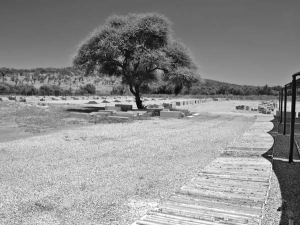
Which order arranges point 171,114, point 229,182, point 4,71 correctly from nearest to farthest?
point 229,182
point 171,114
point 4,71

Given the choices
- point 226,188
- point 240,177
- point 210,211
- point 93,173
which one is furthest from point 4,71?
point 210,211

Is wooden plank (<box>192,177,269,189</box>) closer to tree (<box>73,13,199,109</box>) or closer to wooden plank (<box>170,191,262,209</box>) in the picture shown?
wooden plank (<box>170,191,262,209</box>)

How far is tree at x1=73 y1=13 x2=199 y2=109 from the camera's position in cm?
2267

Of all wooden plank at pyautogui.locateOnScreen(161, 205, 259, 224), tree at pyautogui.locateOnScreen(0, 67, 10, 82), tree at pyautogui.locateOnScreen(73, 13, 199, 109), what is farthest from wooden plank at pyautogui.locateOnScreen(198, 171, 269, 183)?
tree at pyautogui.locateOnScreen(0, 67, 10, 82)

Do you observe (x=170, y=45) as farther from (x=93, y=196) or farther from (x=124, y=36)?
(x=93, y=196)

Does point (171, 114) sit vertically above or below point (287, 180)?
above

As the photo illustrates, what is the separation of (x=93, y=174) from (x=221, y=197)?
2758 mm

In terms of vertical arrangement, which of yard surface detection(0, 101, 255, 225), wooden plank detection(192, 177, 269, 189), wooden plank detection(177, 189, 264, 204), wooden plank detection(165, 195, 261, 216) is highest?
wooden plank detection(192, 177, 269, 189)

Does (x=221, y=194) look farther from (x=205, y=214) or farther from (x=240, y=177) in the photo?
(x=240, y=177)

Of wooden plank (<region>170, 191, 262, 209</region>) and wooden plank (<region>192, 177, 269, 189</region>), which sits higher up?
wooden plank (<region>192, 177, 269, 189</region>)

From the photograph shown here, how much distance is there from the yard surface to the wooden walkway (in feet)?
Answer: 1.54

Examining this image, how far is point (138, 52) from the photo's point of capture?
23.1 metres

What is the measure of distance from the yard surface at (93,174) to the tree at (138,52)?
12664 millimetres

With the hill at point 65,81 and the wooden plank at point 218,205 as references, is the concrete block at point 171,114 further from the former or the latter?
the hill at point 65,81
